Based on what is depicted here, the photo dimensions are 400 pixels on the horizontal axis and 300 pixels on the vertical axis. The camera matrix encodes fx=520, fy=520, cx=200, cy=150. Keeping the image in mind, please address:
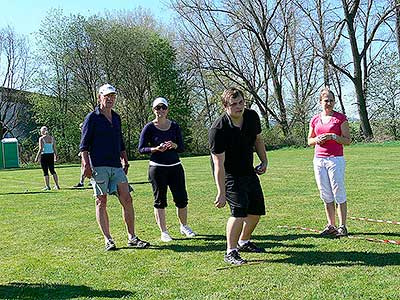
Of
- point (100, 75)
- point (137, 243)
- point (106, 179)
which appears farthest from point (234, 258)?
point (100, 75)

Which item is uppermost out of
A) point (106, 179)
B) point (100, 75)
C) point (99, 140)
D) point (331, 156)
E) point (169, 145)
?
point (100, 75)

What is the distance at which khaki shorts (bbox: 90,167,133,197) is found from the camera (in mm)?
6148

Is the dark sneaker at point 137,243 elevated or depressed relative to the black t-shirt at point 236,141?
depressed

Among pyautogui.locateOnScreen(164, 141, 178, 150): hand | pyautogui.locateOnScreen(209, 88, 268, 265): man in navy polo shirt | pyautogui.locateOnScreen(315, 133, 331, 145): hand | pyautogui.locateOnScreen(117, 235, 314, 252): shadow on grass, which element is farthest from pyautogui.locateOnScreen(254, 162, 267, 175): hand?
pyautogui.locateOnScreen(164, 141, 178, 150): hand

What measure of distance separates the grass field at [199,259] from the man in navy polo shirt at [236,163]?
0.44 metres

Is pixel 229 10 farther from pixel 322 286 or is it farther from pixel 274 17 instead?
pixel 322 286

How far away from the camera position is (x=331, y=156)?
21.1 ft

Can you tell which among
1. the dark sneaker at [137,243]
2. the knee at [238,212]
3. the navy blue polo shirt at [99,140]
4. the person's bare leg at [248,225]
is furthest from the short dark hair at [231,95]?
the dark sneaker at [137,243]

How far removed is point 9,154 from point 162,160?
3180cm

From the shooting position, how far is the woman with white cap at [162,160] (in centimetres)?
668

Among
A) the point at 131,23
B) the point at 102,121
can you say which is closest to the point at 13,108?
the point at 131,23

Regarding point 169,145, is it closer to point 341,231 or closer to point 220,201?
point 220,201

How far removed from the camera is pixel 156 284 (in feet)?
15.2

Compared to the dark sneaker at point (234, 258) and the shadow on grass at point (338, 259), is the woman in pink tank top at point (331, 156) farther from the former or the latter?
the dark sneaker at point (234, 258)
